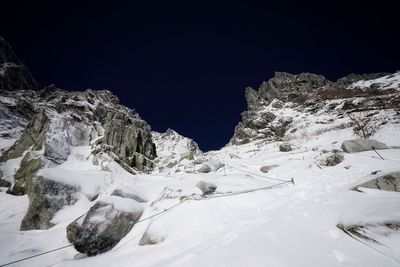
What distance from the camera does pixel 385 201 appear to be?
5043mm

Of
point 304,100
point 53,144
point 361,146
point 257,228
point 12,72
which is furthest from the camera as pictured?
point 12,72

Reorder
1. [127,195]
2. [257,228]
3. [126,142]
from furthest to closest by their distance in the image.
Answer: [126,142]
[127,195]
[257,228]

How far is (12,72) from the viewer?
88.3 meters

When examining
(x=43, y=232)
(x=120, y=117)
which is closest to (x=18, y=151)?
(x=120, y=117)

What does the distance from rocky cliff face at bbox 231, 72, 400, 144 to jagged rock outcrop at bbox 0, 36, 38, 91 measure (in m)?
91.6

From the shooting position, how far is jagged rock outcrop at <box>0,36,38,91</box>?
82594 millimetres

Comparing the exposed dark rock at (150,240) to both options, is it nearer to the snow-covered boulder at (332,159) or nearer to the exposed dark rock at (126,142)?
the snow-covered boulder at (332,159)

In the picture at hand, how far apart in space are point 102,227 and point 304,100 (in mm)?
71719

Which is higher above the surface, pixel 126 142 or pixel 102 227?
pixel 126 142

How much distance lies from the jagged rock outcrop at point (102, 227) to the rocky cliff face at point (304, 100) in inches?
1084

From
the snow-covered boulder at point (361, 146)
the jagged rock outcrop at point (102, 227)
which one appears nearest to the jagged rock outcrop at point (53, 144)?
the jagged rock outcrop at point (102, 227)

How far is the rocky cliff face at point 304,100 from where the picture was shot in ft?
146

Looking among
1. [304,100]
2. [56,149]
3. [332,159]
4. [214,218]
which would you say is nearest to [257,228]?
[214,218]

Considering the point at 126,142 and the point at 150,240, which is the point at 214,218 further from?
the point at 126,142
